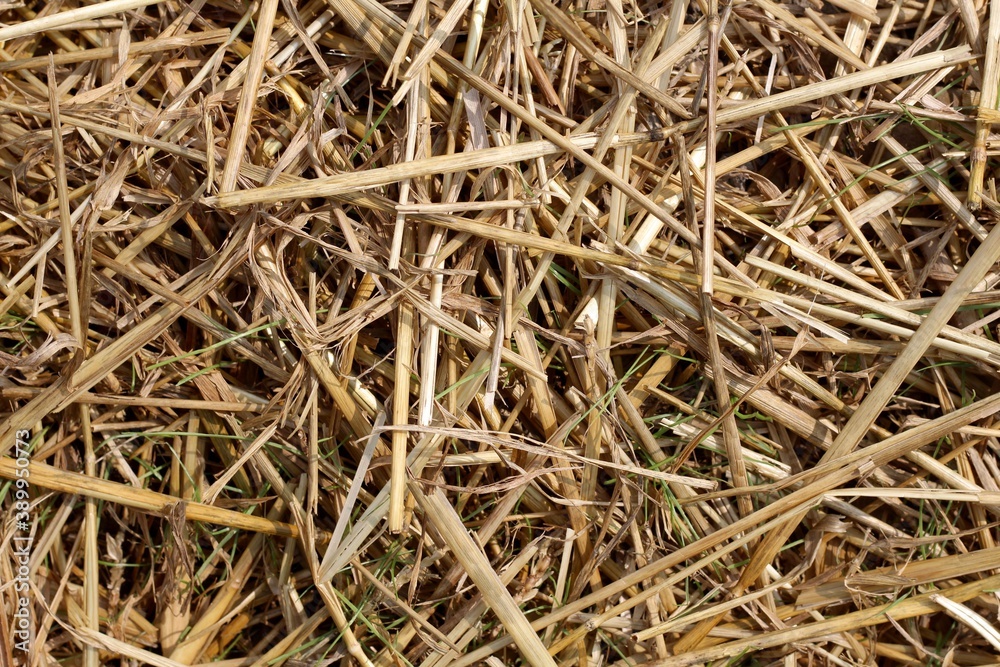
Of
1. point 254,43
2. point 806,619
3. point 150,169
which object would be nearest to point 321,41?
point 254,43

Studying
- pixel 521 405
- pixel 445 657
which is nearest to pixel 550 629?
pixel 445 657

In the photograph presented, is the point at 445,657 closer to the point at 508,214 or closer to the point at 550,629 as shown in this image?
the point at 550,629

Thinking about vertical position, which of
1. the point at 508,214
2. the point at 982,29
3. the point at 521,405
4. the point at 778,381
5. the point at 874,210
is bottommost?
the point at 521,405

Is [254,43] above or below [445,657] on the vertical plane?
above

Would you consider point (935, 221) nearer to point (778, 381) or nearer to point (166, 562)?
point (778, 381)
